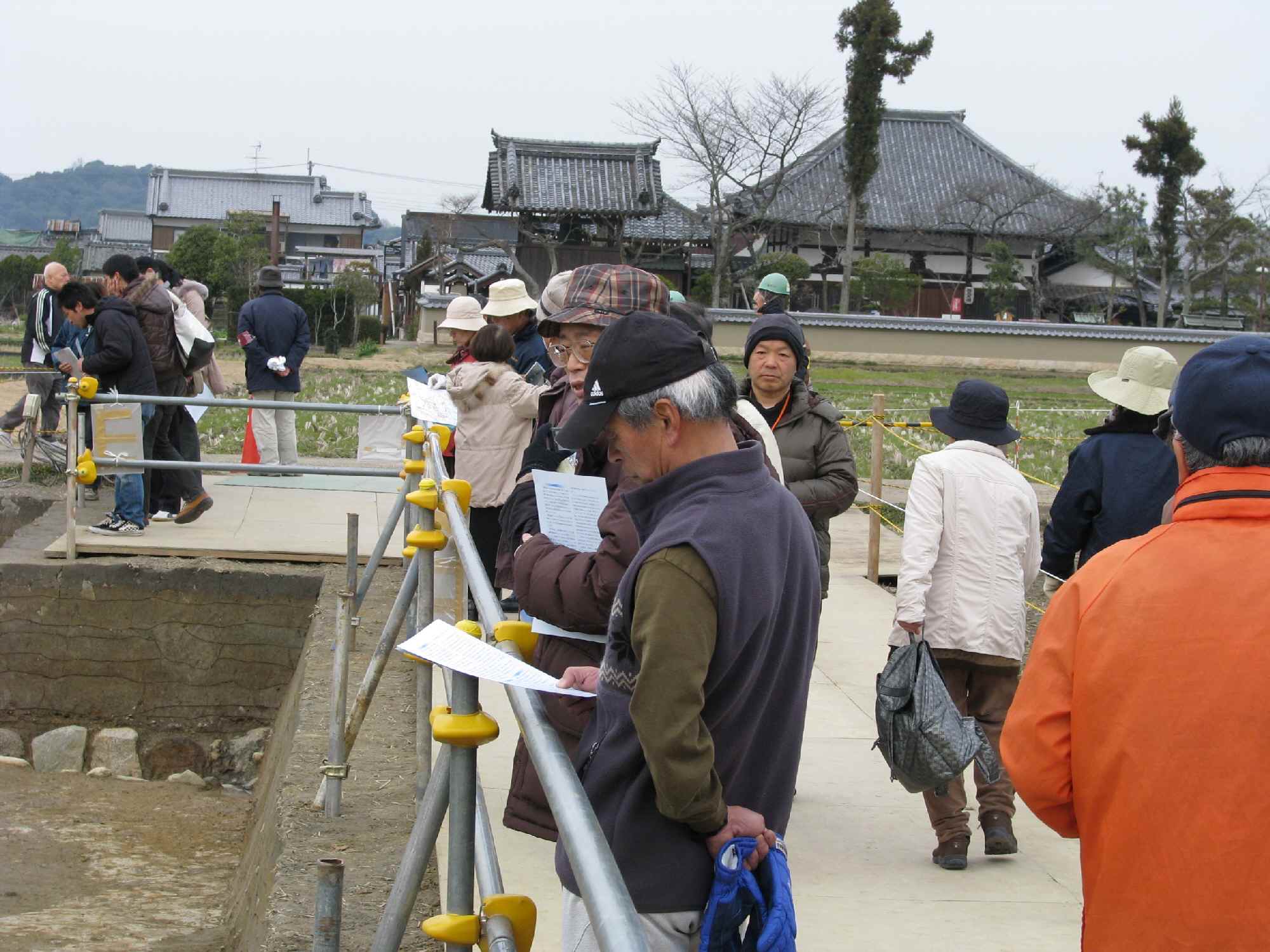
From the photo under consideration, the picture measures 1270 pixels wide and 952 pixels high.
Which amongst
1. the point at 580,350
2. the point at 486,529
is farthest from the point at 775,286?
the point at 580,350

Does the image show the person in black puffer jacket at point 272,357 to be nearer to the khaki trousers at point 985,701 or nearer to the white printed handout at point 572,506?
the khaki trousers at point 985,701

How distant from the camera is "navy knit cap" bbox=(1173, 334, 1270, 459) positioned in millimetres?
1943

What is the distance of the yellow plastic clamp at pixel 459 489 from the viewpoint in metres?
3.42

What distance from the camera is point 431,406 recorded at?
17.9 feet

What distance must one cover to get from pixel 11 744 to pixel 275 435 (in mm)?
3126

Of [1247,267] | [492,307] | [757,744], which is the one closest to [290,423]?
[492,307]

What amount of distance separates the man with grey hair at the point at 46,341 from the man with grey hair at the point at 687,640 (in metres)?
8.56

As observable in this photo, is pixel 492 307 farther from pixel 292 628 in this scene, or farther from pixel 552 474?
pixel 552 474

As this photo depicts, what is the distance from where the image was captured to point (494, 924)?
1.91 meters

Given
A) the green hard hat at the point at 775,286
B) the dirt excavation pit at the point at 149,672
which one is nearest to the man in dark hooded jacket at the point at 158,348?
the dirt excavation pit at the point at 149,672

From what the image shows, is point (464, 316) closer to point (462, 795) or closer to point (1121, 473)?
point (1121, 473)

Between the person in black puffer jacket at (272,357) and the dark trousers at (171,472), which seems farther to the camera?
A: the person in black puffer jacket at (272,357)

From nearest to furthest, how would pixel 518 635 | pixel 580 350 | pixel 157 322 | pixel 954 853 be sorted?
pixel 518 635 → pixel 580 350 → pixel 954 853 → pixel 157 322

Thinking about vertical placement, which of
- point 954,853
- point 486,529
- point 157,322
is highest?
point 157,322
